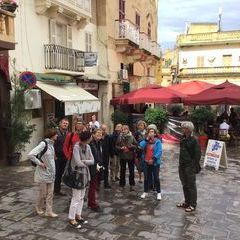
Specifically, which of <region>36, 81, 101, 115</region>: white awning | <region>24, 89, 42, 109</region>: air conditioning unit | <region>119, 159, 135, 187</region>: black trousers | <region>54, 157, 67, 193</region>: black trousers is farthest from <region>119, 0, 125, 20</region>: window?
<region>54, 157, 67, 193</region>: black trousers

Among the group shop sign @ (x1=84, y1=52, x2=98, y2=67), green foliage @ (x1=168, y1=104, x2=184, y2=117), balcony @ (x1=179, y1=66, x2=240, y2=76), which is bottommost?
green foliage @ (x1=168, y1=104, x2=184, y2=117)

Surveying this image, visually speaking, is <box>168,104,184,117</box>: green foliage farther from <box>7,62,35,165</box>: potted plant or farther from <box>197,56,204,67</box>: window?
<box>197,56,204,67</box>: window

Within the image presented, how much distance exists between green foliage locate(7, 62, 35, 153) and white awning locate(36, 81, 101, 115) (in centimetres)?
158

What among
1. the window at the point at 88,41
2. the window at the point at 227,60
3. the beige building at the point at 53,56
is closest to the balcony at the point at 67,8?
the beige building at the point at 53,56

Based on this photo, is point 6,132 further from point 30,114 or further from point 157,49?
point 157,49

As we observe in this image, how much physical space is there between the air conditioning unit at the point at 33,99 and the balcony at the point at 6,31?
2.26m

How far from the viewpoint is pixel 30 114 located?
14375mm

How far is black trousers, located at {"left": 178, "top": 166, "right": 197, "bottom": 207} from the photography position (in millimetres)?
8148

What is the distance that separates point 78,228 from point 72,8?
39.9 feet

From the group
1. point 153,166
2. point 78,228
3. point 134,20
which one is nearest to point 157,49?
point 134,20

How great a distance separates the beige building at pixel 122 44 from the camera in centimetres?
2148

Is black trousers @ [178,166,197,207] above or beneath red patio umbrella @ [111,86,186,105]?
beneath

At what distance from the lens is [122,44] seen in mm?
22609

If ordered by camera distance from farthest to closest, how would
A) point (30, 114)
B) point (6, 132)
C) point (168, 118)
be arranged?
point (168, 118) → point (30, 114) → point (6, 132)
